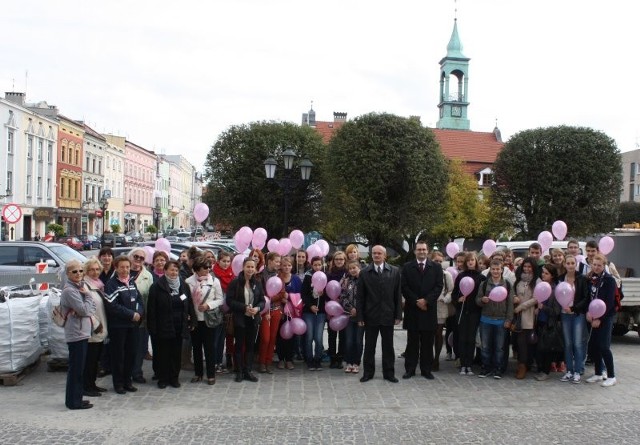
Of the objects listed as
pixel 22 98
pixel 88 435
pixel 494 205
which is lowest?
pixel 88 435

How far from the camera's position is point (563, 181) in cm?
3669

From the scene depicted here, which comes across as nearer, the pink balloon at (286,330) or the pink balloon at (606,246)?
the pink balloon at (286,330)

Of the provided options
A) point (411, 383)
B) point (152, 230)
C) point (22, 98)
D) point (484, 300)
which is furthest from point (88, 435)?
point (152, 230)

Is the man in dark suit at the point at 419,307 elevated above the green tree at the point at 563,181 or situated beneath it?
situated beneath

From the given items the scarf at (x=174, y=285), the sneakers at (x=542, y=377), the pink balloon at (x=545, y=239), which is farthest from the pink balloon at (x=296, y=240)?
the sneakers at (x=542, y=377)

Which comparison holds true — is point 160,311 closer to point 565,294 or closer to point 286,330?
point 286,330

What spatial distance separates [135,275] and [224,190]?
2758 cm

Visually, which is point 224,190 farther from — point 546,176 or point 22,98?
point 22,98

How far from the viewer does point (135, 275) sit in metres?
8.33

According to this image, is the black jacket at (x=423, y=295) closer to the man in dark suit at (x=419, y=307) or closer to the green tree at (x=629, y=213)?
the man in dark suit at (x=419, y=307)

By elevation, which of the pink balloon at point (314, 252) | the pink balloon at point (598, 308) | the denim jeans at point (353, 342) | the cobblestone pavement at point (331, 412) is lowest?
the cobblestone pavement at point (331, 412)

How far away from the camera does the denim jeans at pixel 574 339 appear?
27.3ft

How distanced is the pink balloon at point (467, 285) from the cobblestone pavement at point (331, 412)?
123 cm

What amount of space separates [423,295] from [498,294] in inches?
39.7
